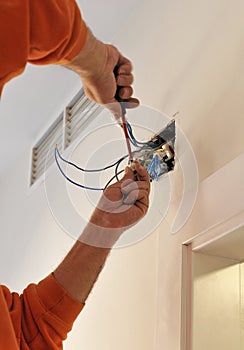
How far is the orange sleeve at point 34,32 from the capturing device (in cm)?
75

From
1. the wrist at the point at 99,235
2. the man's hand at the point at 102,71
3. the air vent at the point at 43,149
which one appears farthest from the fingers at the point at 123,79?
the air vent at the point at 43,149

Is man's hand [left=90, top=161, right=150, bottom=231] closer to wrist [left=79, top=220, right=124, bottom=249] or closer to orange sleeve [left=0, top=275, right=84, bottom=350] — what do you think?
wrist [left=79, top=220, right=124, bottom=249]

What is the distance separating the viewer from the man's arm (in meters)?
1.04

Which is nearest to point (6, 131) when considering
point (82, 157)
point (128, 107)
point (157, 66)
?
point (157, 66)

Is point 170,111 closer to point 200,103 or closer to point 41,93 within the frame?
point 200,103

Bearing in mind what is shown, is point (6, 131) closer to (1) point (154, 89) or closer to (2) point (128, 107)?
(1) point (154, 89)

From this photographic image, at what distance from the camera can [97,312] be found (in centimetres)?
138

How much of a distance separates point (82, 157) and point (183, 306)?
0.99ft

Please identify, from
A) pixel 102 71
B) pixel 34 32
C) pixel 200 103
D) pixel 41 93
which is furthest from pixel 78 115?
pixel 34 32

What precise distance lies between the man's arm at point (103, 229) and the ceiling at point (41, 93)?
28.1 inches

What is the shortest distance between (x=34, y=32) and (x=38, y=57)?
5 centimetres

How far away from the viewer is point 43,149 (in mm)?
2180

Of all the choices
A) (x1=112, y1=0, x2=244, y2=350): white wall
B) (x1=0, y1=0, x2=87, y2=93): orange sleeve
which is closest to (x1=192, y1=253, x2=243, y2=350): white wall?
(x1=112, y1=0, x2=244, y2=350): white wall

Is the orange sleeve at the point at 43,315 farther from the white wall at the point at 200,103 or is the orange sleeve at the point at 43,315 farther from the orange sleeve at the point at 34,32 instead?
the orange sleeve at the point at 34,32
